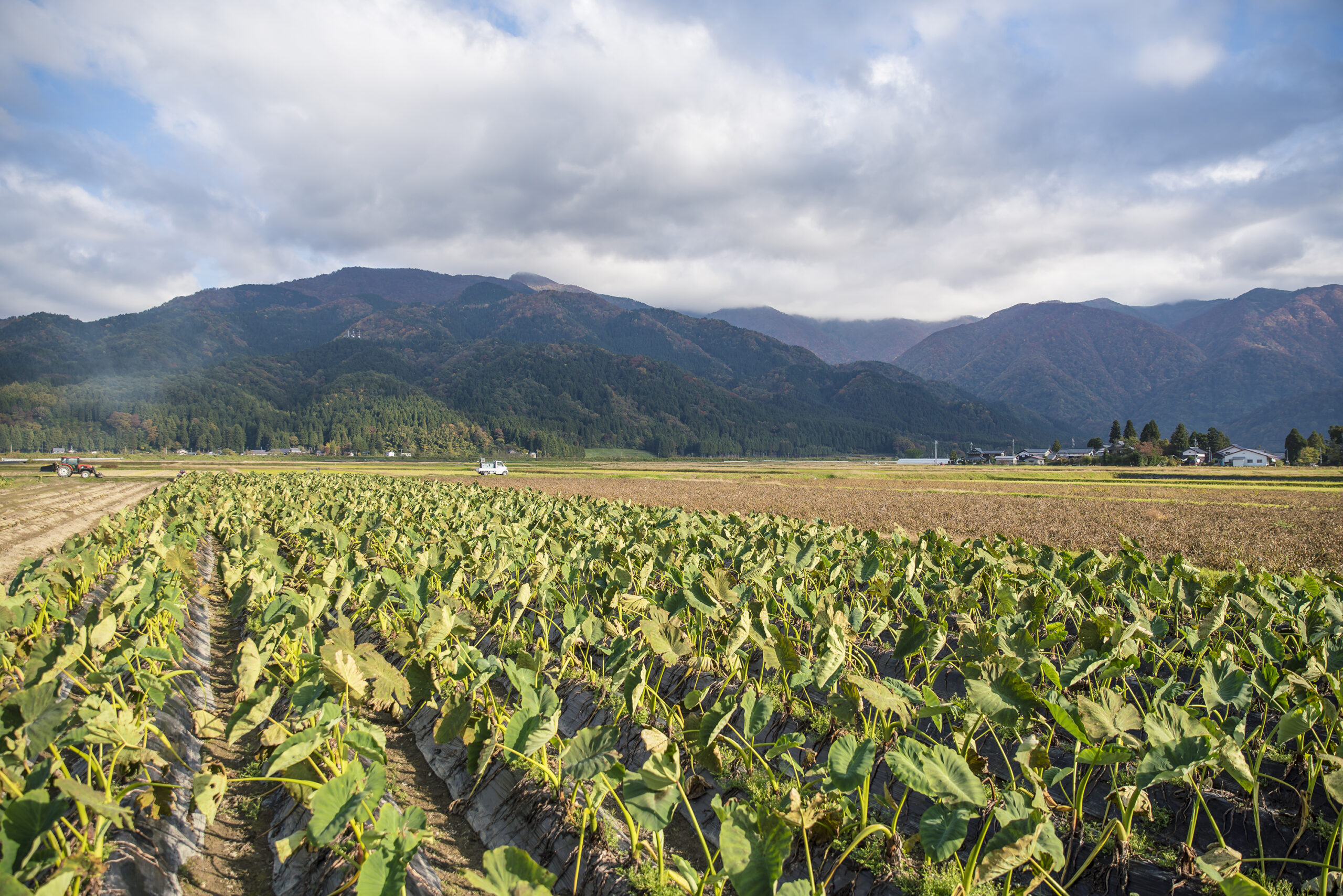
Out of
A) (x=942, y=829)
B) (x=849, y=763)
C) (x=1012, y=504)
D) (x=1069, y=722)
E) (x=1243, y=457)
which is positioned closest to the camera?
(x=942, y=829)

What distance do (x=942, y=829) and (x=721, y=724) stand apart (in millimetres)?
1266

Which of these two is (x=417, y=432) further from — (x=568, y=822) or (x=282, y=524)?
(x=568, y=822)

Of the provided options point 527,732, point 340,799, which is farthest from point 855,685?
point 340,799

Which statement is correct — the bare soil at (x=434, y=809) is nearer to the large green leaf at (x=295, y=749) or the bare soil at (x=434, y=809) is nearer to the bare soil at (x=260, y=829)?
the bare soil at (x=260, y=829)

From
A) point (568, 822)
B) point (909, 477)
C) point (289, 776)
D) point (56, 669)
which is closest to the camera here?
point (56, 669)

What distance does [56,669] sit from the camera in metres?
4.20

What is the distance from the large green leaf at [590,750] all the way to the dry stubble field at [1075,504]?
1030 cm

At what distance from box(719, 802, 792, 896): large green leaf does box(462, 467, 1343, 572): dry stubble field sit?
1062 centimetres

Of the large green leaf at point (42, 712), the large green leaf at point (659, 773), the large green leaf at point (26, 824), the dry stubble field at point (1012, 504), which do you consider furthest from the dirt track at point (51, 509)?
the large green leaf at point (659, 773)

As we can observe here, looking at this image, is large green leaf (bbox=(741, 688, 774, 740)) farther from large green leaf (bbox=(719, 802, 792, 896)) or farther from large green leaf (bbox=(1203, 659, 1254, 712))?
large green leaf (bbox=(1203, 659, 1254, 712))

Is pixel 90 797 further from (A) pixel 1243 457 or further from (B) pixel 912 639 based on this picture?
(A) pixel 1243 457

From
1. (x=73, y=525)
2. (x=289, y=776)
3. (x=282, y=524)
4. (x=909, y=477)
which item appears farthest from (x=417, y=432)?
(x=289, y=776)

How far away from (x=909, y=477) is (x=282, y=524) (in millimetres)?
54354

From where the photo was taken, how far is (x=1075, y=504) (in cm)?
3019
